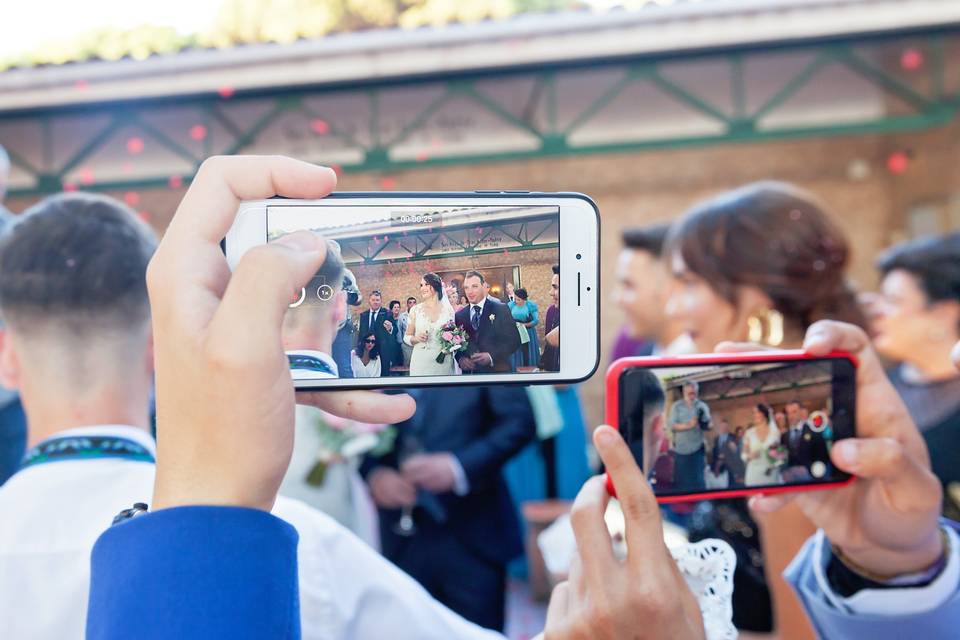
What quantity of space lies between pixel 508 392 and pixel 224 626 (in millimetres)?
2786

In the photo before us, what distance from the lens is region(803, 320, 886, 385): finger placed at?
1165mm

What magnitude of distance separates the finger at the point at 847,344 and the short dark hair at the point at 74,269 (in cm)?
119

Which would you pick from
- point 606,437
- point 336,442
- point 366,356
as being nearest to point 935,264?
point 336,442

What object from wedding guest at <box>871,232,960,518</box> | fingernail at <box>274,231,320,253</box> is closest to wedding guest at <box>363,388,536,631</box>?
wedding guest at <box>871,232,960,518</box>

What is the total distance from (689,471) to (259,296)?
0.69m

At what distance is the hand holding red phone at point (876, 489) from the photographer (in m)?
1.12

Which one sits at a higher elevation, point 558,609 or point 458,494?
point 558,609

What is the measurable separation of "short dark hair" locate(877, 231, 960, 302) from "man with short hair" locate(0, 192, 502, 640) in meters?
2.96

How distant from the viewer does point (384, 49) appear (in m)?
4.90

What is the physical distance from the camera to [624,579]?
85cm

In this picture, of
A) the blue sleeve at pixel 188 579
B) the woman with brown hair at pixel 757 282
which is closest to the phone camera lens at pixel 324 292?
the blue sleeve at pixel 188 579

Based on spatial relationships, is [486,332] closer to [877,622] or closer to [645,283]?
[877,622]

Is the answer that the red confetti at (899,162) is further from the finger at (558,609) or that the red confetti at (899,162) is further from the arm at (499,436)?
the finger at (558,609)

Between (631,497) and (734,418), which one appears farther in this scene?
(734,418)
